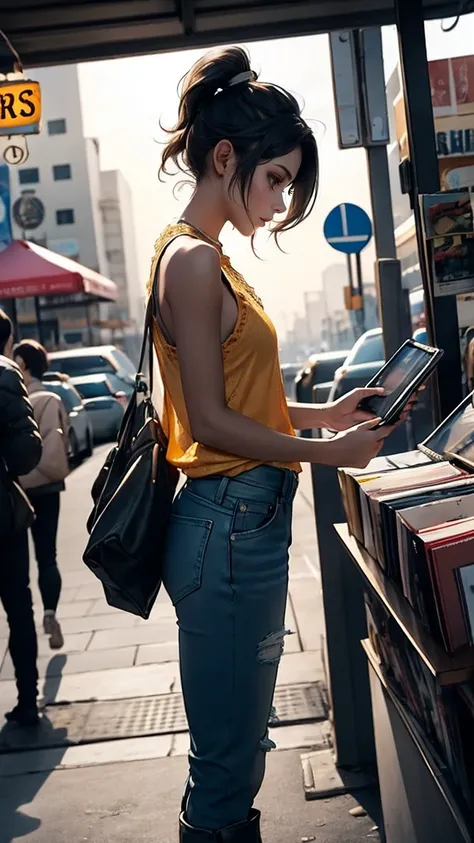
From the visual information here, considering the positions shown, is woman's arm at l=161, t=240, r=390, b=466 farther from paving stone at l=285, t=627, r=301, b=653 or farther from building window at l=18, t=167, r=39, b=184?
building window at l=18, t=167, r=39, b=184

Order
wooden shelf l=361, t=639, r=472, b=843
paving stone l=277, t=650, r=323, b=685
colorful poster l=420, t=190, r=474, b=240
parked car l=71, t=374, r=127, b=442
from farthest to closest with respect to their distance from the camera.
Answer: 1. parked car l=71, t=374, r=127, b=442
2. paving stone l=277, t=650, r=323, b=685
3. colorful poster l=420, t=190, r=474, b=240
4. wooden shelf l=361, t=639, r=472, b=843

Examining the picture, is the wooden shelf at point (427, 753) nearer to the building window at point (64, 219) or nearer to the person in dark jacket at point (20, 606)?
the person in dark jacket at point (20, 606)

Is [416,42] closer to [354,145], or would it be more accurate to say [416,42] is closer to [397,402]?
[397,402]

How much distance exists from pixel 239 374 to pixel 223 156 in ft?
1.42

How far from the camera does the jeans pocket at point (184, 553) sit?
6.79 feet

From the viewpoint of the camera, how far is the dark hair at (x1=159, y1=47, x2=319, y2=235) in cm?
206

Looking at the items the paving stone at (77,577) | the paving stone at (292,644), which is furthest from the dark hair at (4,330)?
the paving stone at (77,577)

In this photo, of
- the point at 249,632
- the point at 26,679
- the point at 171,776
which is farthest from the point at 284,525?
the point at 26,679

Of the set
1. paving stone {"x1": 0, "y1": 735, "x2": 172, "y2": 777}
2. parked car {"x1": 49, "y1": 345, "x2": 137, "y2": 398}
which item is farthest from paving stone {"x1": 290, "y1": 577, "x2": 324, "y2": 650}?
parked car {"x1": 49, "y1": 345, "x2": 137, "y2": 398}

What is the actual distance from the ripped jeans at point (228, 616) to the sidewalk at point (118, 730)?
1302 millimetres

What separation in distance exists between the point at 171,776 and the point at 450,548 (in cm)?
256

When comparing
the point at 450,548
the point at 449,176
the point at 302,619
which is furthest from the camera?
the point at 302,619

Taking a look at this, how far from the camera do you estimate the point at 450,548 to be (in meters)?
1.67

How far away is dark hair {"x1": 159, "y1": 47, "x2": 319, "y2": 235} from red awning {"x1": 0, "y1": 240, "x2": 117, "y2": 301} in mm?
15528
